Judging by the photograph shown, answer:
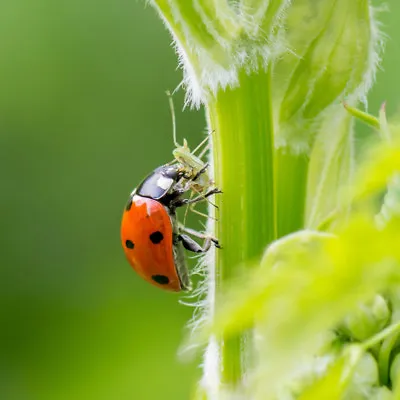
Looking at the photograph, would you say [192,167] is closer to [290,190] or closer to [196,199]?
[196,199]

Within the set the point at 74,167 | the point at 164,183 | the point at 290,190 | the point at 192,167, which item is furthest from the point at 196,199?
the point at 74,167

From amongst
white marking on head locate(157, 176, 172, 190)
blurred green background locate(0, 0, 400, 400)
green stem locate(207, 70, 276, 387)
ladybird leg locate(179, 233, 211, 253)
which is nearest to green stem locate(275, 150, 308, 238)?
green stem locate(207, 70, 276, 387)

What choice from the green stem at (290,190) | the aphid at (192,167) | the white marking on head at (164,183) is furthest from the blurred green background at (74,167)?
the green stem at (290,190)

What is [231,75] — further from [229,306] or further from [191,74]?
[229,306]

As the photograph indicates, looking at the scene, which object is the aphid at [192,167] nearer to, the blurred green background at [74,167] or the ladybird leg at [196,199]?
the ladybird leg at [196,199]

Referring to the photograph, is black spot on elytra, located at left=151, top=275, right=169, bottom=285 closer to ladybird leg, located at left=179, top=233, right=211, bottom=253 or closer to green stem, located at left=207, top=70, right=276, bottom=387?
ladybird leg, located at left=179, top=233, right=211, bottom=253

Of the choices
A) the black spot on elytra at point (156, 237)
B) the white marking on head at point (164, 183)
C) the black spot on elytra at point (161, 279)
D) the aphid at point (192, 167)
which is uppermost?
the aphid at point (192, 167)
